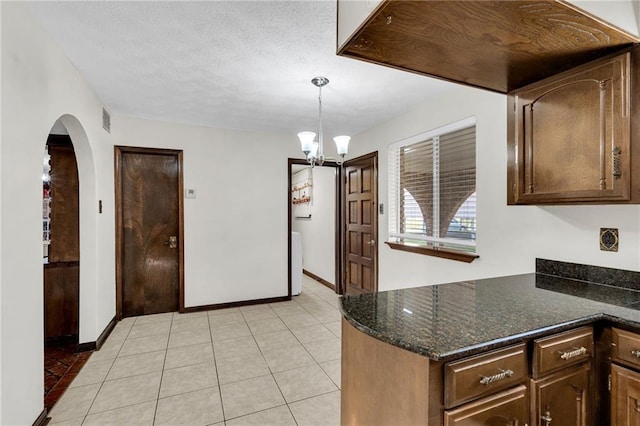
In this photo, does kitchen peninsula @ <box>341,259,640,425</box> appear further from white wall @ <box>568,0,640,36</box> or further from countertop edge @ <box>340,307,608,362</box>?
white wall @ <box>568,0,640,36</box>

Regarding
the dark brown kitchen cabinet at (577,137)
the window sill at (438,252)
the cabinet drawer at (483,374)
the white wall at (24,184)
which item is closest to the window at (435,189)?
the window sill at (438,252)

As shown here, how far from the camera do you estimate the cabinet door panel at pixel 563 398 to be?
1267 mm

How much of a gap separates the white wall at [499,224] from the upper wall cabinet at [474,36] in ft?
2.84

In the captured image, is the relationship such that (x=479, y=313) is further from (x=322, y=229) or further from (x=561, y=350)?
(x=322, y=229)

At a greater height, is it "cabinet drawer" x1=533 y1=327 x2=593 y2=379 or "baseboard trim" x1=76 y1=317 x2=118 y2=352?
"cabinet drawer" x1=533 y1=327 x2=593 y2=379

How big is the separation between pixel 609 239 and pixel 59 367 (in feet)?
13.7

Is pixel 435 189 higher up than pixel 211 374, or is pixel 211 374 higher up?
pixel 435 189

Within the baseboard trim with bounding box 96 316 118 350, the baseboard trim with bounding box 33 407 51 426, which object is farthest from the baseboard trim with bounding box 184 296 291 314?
the baseboard trim with bounding box 33 407 51 426

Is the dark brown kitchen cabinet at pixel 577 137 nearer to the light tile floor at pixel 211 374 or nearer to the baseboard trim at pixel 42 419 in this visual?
the light tile floor at pixel 211 374

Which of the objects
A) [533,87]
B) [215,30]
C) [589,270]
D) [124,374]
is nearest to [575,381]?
[589,270]

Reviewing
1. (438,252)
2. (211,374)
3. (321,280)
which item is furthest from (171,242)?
(438,252)

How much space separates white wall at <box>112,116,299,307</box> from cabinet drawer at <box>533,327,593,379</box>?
3.66 meters

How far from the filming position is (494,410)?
1152mm

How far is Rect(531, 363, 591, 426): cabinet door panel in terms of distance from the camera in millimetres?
1267
